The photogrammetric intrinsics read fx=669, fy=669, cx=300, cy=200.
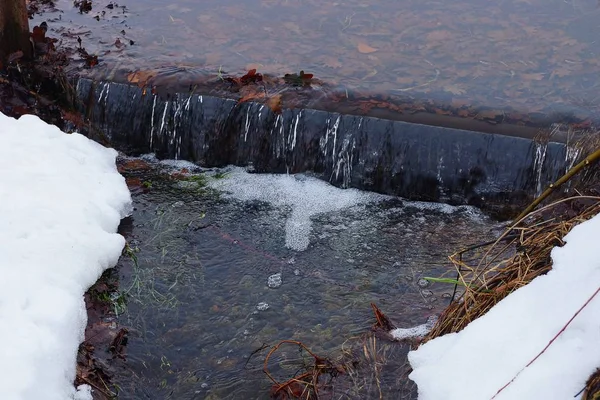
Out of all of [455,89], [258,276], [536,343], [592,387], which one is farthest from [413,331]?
[455,89]

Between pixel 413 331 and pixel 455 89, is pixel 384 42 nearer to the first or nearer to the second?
pixel 455 89

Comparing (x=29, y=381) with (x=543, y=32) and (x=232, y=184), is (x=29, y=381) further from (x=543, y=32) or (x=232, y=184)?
(x=543, y=32)

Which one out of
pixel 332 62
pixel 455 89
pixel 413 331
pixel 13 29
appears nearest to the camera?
pixel 413 331

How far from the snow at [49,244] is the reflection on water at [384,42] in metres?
1.79

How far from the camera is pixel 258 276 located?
16.0 feet

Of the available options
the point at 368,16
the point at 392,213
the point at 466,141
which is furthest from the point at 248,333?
the point at 368,16

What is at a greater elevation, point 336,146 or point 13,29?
point 13,29

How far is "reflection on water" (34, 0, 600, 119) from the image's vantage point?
21.7ft

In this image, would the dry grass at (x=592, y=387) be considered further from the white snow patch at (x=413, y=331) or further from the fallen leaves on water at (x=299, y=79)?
the fallen leaves on water at (x=299, y=79)

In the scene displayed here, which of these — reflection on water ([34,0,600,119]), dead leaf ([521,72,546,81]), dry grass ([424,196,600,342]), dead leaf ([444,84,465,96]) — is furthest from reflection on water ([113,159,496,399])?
dead leaf ([521,72,546,81])

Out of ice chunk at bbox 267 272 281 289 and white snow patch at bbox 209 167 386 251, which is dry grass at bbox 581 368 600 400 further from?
white snow patch at bbox 209 167 386 251

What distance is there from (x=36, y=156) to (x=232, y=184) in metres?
1.68

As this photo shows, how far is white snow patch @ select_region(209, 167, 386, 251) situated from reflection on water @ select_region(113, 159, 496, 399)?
2 centimetres

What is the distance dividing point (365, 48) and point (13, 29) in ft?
11.7
